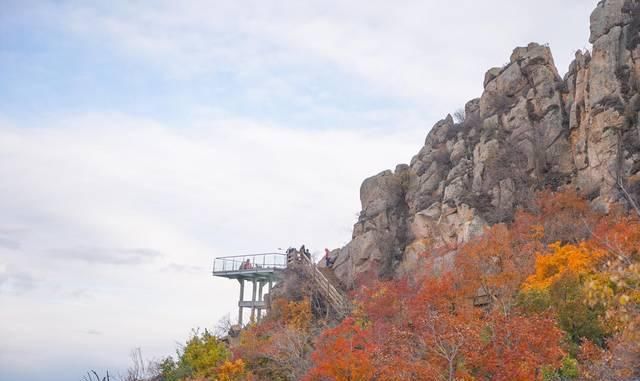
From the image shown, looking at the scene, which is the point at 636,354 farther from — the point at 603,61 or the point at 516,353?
the point at 603,61

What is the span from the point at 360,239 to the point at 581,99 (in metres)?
20.6

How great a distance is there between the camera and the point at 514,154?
5234 cm

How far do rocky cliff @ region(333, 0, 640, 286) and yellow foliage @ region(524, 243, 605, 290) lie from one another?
9.87 m

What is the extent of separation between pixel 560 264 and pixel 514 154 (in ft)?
62.1

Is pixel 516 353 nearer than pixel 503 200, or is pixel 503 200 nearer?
pixel 516 353

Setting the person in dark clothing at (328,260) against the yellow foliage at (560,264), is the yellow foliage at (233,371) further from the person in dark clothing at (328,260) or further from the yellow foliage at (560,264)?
the person in dark clothing at (328,260)

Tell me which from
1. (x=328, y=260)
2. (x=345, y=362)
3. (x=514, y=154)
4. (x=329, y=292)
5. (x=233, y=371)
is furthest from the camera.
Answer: (x=328, y=260)

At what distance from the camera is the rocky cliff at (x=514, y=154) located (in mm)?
46625

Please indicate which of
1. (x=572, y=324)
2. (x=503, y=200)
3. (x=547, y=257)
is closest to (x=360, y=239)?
(x=503, y=200)

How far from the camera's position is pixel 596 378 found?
23.5 m

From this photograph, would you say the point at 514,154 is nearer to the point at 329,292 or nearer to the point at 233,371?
the point at 329,292

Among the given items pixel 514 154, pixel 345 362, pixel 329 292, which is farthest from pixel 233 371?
pixel 514 154

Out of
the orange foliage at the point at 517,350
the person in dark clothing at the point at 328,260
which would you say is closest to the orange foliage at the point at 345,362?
the orange foliage at the point at 517,350

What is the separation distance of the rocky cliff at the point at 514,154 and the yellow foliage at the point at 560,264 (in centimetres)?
987
